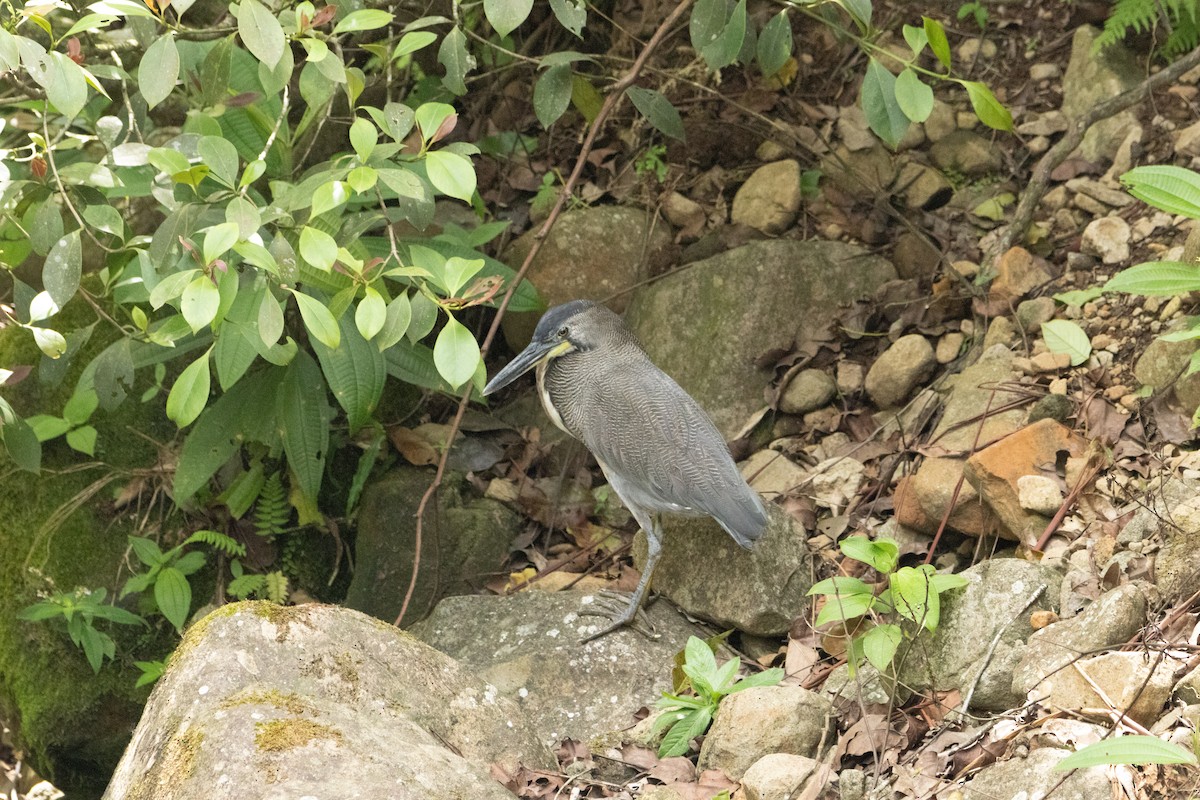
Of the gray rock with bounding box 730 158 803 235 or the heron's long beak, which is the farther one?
the gray rock with bounding box 730 158 803 235

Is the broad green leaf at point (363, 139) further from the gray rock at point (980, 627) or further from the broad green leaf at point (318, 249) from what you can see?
the gray rock at point (980, 627)

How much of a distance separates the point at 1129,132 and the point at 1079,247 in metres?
0.56

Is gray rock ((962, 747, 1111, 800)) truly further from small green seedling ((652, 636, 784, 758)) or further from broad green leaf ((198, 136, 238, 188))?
broad green leaf ((198, 136, 238, 188))

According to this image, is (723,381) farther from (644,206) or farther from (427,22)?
(427,22)

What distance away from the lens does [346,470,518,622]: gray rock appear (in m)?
4.57

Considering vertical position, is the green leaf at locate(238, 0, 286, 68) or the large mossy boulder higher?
the green leaf at locate(238, 0, 286, 68)

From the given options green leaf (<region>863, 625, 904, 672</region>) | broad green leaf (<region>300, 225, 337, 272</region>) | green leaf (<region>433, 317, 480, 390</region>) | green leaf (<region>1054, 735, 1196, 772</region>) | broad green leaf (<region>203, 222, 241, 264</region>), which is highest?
broad green leaf (<region>203, 222, 241, 264</region>)

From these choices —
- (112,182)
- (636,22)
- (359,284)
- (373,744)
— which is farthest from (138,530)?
(636,22)

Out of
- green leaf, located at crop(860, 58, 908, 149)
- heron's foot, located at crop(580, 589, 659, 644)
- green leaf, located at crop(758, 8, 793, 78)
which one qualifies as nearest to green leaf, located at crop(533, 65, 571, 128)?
green leaf, located at crop(758, 8, 793, 78)

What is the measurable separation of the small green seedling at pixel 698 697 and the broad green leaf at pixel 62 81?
2.04m

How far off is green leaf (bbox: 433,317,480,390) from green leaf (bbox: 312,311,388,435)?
4.19 feet

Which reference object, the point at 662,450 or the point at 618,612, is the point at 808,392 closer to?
the point at 662,450

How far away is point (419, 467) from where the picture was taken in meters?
4.84

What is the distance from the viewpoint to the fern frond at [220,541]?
4385 mm
